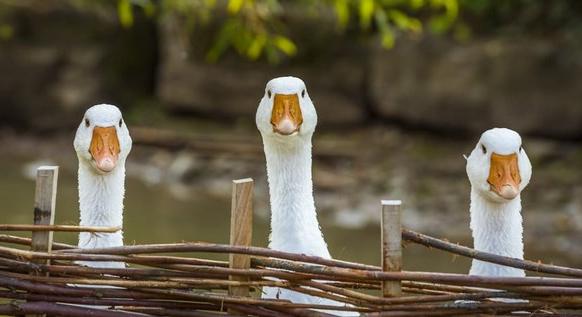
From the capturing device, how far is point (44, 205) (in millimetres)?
2436

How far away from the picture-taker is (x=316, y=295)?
2.33 meters

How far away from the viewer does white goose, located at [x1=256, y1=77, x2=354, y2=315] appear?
2.58 m

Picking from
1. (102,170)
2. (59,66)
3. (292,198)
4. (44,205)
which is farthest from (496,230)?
(59,66)

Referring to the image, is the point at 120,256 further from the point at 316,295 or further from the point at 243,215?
the point at 316,295

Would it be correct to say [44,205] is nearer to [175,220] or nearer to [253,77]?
[175,220]

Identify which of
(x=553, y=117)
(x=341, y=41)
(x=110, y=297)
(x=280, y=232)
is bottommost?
(x=110, y=297)

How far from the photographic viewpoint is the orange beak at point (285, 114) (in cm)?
256

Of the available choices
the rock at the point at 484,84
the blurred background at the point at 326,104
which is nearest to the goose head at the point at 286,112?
the blurred background at the point at 326,104

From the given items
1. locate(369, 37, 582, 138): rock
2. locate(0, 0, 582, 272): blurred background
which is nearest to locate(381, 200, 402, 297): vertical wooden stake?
locate(0, 0, 582, 272): blurred background

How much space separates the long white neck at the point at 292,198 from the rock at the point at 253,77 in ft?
17.3

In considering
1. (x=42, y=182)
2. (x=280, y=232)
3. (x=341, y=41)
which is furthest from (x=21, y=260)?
(x=341, y=41)

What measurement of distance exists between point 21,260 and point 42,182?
0.18 m

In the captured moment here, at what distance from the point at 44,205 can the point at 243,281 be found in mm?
474

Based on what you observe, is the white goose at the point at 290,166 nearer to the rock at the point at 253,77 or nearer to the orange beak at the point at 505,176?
the orange beak at the point at 505,176
